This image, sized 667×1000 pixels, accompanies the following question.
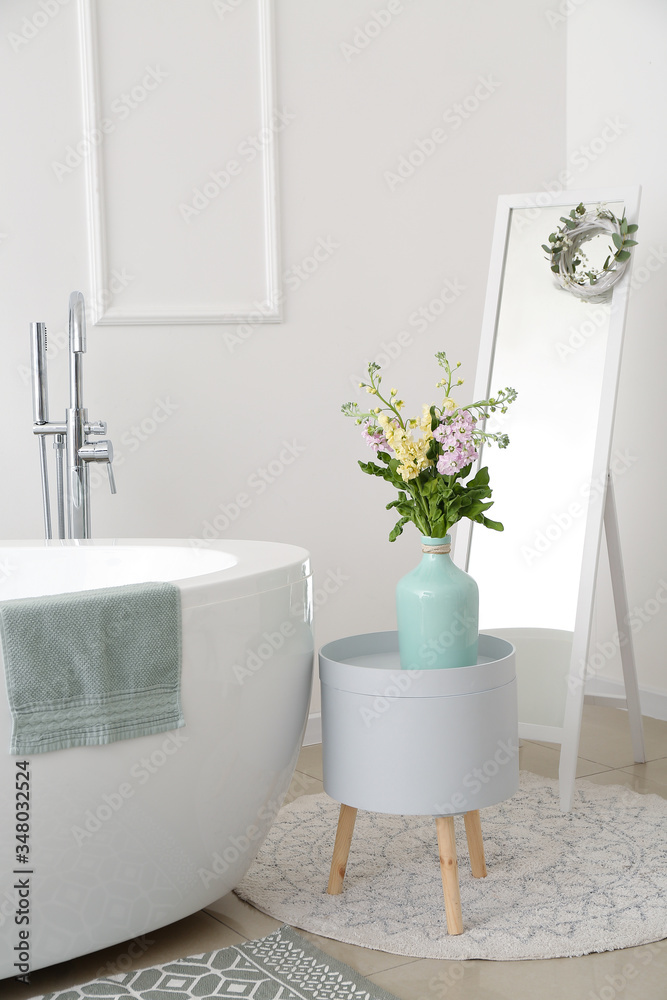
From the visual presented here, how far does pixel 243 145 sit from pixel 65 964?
2137mm

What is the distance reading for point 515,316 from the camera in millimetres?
2783

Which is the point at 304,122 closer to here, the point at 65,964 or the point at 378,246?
the point at 378,246

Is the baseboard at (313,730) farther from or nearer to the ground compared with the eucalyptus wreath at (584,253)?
nearer to the ground

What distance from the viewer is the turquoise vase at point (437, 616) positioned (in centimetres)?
183

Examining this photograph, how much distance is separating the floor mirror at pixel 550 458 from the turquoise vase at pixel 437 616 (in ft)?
2.38

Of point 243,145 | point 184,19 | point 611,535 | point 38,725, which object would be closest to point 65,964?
point 38,725

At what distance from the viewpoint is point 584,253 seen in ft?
8.68

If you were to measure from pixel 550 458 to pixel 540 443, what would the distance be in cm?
5

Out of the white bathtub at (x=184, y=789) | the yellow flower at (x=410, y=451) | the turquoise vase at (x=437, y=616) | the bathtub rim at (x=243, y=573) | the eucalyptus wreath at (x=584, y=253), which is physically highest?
the eucalyptus wreath at (x=584, y=253)

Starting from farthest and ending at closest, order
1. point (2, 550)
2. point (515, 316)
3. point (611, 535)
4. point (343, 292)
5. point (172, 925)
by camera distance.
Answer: point (343, 292)
point (515, 316)
point (611, 535)
point (2, 550)
point (172, 925)

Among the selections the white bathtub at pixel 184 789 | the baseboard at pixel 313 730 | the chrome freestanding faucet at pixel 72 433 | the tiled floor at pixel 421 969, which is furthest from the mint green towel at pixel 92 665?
the baseboard at pixel 313 730

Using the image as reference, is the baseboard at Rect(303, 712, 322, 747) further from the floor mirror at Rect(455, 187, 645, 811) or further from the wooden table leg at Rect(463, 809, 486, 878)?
the wooden table leg at Rect(463, 809, 486, 878)

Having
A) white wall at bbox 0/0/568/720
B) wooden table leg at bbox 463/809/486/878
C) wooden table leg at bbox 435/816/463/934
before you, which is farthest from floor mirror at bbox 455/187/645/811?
wooden table leg at bbox 435/816/463/934

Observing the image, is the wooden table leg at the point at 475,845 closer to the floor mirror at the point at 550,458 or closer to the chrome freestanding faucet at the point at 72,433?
the floor mirror at the point at 550,458
